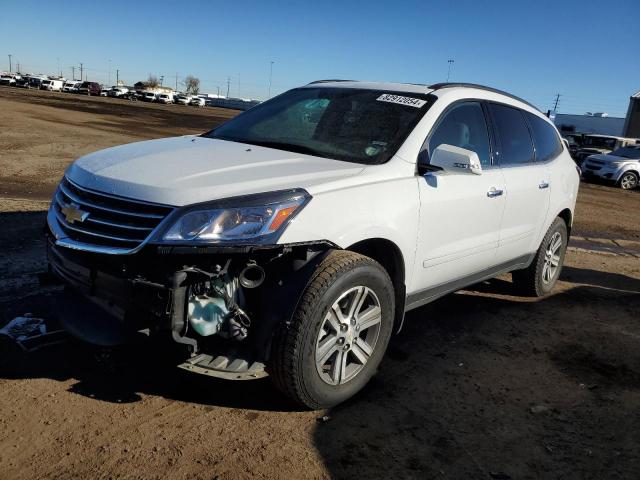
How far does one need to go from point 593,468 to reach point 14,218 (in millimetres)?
6217

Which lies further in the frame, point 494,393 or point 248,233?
point 494,393

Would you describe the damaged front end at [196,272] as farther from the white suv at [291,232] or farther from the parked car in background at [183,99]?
the parked car in background at [183,99]

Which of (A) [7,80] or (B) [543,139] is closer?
(B) [543,139]

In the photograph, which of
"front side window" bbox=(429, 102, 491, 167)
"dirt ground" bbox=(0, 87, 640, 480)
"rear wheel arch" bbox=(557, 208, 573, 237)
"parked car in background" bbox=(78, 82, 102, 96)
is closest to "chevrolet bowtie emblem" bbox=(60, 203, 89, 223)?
"dirt ground" bbox=(0, 87, 640, 480)

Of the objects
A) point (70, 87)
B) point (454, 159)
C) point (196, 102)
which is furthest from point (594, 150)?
point (70, 87)

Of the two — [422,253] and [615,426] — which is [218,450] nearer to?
[422,253]

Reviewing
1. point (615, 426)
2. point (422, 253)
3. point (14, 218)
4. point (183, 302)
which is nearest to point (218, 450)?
point (183, 302)

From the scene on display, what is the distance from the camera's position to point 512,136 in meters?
4.75

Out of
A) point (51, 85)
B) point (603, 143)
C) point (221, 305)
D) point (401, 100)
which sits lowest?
point (51, 85)

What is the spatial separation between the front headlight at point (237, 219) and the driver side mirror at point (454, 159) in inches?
44.4

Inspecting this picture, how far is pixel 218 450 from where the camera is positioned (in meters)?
2.77

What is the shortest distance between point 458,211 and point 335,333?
132cm

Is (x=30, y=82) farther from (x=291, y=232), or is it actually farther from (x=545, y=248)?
(x=291, y=232)

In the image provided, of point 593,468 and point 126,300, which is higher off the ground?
point 126,300
